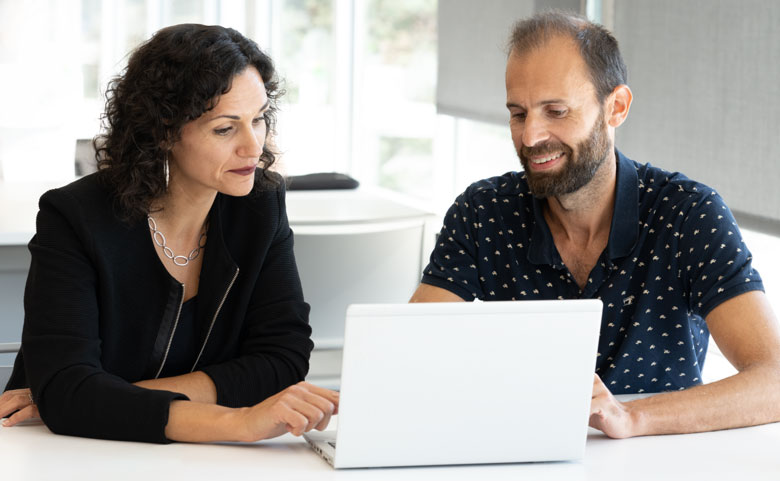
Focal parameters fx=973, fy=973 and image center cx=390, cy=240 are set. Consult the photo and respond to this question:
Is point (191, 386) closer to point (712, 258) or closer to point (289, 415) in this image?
point (289, 415)

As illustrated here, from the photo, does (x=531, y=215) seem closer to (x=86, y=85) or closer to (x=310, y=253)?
(x=310, y=253)

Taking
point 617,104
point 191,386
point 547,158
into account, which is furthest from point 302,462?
point 617,104

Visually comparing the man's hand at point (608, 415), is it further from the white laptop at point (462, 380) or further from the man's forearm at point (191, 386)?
the man's forearm at point (191, 386)

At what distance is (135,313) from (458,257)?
0.61 metres

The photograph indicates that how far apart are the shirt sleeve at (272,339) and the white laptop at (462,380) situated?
435mm

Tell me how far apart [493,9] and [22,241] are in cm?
210

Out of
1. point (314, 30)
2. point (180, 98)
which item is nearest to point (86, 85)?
point (314, 30)

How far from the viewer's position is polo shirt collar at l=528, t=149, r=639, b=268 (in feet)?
5.74

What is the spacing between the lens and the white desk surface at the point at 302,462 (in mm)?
1204

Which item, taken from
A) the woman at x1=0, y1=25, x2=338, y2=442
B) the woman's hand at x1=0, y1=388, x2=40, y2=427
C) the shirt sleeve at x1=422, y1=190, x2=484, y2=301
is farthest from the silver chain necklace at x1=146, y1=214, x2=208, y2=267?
the shirt sleeve at x1=422, y1=190, x2=484, y2=301

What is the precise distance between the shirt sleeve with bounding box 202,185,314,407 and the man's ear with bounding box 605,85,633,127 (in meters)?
0.63

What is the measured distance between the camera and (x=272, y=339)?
1.72 meters

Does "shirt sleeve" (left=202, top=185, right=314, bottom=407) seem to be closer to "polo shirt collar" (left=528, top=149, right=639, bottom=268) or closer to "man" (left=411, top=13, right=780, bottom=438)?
"man" (left=411, top=13, right=780, bottom=438)

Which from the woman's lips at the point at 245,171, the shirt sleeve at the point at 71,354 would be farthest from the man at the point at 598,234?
the shirt sleeve at the point at 71,354
